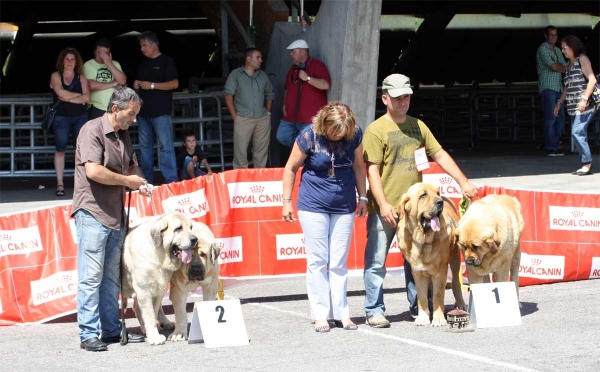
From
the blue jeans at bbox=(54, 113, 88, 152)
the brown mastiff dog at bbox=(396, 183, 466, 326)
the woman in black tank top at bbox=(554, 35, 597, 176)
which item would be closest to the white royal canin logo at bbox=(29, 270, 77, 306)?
the brown mastiff dog at bbox=(396, 183, 466, 326)

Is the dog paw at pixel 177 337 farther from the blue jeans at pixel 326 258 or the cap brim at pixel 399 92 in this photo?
the cap brim at pixel 399 92

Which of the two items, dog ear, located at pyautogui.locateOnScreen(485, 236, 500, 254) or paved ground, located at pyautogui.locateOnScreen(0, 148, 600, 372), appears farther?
dog ear, located at pyautogui.locateOnScreen(485, 236, 500, 254)

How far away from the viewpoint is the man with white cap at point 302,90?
12461 mm

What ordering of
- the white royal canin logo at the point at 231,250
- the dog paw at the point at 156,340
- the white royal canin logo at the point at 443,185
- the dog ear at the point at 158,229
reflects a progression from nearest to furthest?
the dog ear at the point at 158,229
the dog paw at the point at 156,340
the white royal canin logo at the point at 231,250
the white royal canin logo at the point at 443,185

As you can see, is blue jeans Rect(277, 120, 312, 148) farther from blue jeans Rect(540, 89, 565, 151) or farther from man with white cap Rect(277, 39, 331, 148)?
blue jeans Rect(540, 89, 565, 151)

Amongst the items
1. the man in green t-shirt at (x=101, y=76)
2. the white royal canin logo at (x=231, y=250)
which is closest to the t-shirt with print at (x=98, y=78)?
the man in green t-shirt at (x=101, y=76)

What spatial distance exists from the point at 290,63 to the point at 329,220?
22.4 ft

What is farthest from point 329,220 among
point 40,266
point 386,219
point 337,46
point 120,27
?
point 120,27

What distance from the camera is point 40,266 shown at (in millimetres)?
8133

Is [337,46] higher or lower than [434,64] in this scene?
lower

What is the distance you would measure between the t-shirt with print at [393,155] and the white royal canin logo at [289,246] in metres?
1.59

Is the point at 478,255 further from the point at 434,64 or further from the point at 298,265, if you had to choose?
the point at 434,64

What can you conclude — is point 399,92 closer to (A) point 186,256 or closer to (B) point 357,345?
(B) point 357,345

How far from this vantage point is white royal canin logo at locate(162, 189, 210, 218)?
28.7 feet
